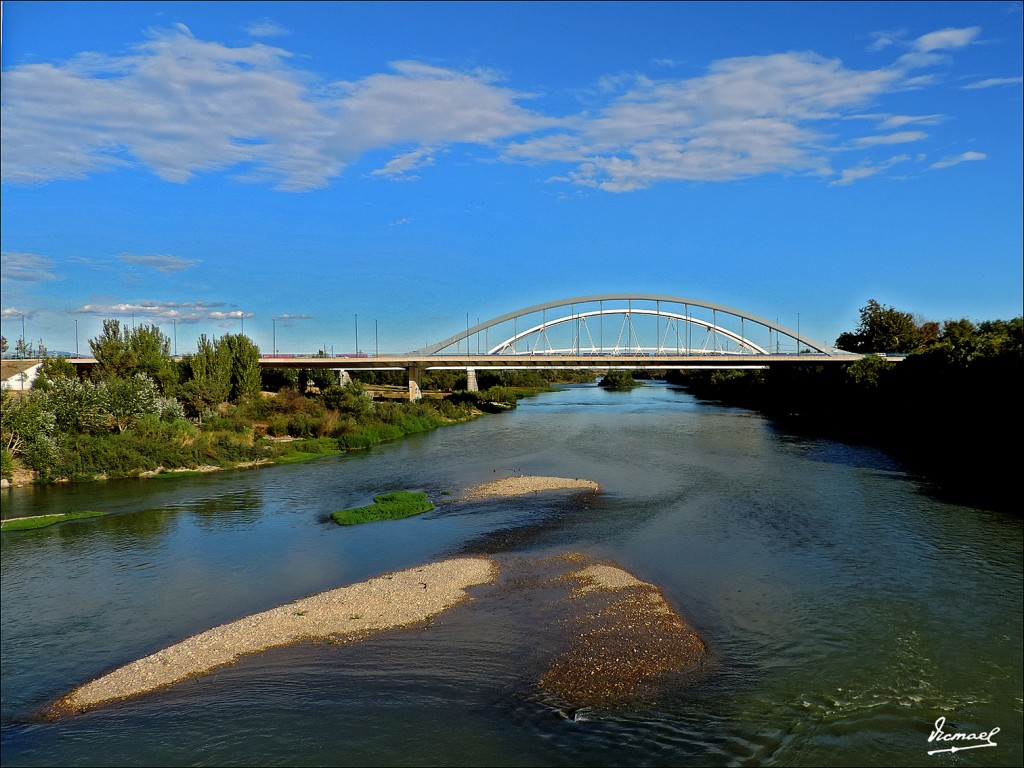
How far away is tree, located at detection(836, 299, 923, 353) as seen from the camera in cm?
6172

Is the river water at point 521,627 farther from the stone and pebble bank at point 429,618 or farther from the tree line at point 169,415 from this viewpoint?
the tree line at point 169,415

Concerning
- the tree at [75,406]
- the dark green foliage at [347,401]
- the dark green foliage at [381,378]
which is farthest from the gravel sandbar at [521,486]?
the dark green foliage at [381,378]

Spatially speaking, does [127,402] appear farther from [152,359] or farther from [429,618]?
[429,618]

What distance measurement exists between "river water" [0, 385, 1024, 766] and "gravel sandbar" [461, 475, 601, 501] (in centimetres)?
122

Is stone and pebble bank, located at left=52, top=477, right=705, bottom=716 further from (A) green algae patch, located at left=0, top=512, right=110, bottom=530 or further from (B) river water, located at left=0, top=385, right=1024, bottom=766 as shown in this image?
(A) green algae patch, located at left=0, top=512, right=110, bottom=530

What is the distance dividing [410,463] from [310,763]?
2325cm

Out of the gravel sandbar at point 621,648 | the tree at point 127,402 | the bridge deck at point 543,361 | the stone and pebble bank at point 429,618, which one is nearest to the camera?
the gravel sandbar at point 621,648

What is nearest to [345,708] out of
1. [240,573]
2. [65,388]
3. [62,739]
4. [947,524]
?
[62,739]

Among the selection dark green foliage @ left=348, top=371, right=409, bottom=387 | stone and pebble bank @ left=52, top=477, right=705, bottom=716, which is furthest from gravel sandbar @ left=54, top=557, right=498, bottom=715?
dark green foliage @ left=348, top=371, right=409, bottom=387

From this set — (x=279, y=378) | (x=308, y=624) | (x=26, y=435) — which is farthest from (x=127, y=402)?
(x=279, y=378)

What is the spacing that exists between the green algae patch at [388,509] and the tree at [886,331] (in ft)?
174

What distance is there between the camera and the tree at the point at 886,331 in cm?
6172

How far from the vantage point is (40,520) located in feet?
66.2

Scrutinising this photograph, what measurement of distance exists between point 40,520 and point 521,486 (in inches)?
591
